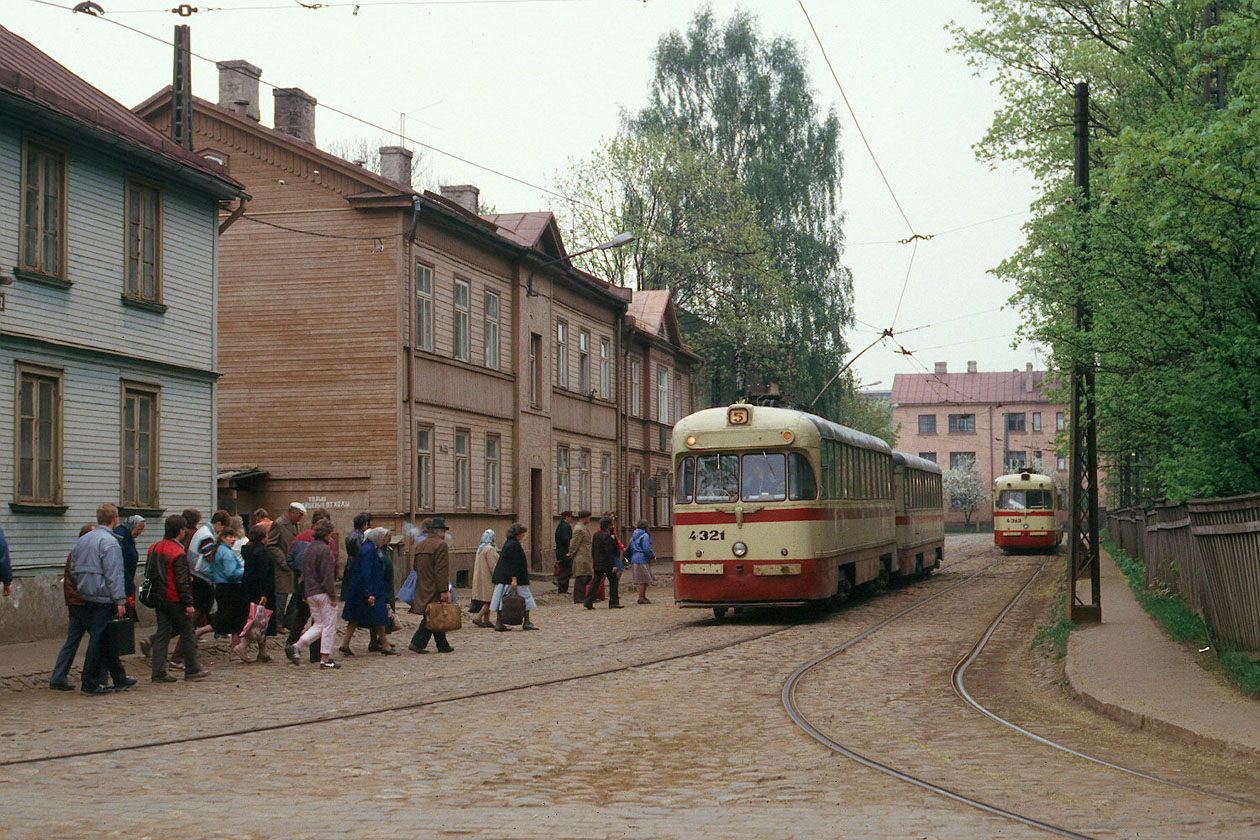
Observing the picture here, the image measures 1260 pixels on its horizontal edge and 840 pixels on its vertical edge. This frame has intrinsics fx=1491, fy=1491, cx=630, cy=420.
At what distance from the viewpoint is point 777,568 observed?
21203mm

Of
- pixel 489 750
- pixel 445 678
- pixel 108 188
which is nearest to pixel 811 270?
pixel 108 188

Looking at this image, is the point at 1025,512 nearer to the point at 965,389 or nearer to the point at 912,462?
the point at 912,462

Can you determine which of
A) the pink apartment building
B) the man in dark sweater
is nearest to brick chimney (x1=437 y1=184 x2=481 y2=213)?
the man in dark sweater

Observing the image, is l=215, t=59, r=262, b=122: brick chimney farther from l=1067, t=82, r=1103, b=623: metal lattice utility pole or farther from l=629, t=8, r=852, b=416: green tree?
l=629, t=8, r=852, b=416: green tree

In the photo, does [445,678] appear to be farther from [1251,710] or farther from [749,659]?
[1251,710]

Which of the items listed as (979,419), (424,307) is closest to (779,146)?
(424,307)

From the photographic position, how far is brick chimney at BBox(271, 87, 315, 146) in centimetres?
3219

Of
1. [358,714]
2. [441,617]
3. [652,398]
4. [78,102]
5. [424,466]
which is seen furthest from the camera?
[652,398]

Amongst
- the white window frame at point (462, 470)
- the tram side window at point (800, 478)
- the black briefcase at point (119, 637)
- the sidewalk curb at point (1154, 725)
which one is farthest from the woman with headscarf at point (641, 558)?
the sidewalk curb at point (1154, 725)

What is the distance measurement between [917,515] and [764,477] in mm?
13681

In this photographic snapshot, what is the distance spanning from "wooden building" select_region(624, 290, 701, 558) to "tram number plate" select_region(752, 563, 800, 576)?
22.9 m

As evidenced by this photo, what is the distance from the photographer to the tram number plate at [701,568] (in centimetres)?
2144

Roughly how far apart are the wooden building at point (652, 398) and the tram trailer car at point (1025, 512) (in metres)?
12.6

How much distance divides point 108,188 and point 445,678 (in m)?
9.65
